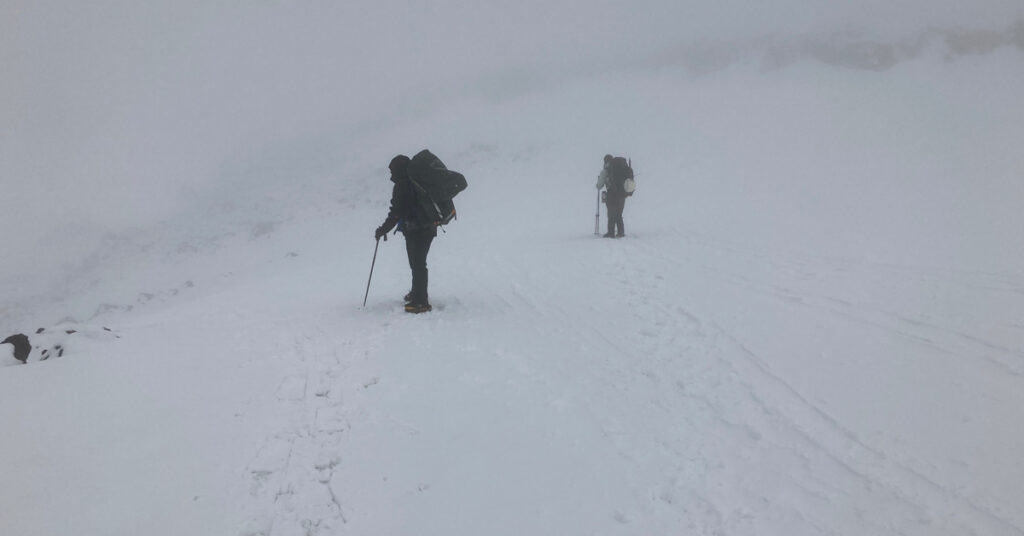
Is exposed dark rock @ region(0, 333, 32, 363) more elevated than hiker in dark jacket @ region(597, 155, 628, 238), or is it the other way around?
hiker in dark jacket @ region(597, 155, 628, 238)

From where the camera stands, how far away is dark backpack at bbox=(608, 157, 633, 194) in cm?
1391

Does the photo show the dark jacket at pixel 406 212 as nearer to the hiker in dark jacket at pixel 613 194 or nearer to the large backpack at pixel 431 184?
the large backpack at pixel 431 184

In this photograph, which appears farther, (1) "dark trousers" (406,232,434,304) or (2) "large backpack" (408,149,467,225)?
(1) "dark trousers" (406,232,434,304)

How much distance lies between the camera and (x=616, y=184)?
45.8 ft

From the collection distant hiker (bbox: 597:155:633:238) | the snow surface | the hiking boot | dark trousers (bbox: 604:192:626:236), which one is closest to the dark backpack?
distant hiker (bbox: 597:155:633:238)

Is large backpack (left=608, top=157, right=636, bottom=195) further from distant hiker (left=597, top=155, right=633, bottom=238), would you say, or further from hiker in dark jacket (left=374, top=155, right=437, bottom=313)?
hiker in dark jacket (left=374, top=155, right=437, bottom=313)

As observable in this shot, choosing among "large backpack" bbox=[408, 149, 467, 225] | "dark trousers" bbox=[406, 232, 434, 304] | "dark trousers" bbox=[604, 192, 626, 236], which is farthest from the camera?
"dark trousers" bbox=[604, 192, 626, 236]

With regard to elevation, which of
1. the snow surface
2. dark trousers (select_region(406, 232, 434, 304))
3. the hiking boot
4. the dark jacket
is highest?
the dark jacket

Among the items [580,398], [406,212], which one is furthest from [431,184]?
[580,398]

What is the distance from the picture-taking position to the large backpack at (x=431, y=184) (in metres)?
7.59

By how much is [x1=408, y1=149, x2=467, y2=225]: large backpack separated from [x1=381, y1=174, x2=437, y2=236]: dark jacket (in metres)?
0.08

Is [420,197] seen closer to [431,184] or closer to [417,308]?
[431,184]

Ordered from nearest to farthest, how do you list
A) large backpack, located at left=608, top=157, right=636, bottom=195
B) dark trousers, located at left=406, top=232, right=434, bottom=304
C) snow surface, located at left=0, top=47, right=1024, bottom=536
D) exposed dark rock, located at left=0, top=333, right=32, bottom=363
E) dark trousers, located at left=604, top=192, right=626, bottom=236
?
snow surface, located at left=0, top=47, right=1024, bottom=536 → exposed dark rock, located at left=0, top=333, right=32, bottom=363 → dark trousers, located at left=406, top=232, right=434, bottom=304 → large backpack, located at left=608, top=157, right=636, bottom=195 → dark trousers, located at left=604, top=192, right=626, bottom=236

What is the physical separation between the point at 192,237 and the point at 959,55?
5923 centimetres
